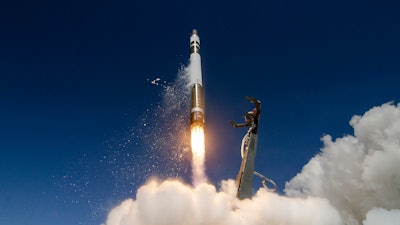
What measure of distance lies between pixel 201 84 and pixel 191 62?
2.30 meters

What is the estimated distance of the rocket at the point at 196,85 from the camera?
27234mm

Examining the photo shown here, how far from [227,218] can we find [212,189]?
2194mm

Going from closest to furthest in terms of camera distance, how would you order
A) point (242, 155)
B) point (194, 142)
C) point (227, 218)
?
point (227, 218) < point (194, 142) < point (242, 155)

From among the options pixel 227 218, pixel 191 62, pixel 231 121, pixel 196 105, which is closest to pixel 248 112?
pixel 231 121

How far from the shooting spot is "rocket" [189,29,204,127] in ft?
89.4

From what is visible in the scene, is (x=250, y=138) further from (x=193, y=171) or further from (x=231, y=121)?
(x=193, y=171)

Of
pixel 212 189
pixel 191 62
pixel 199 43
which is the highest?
pixel 199 43

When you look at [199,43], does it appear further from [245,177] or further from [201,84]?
[245,177]

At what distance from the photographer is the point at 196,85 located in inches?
1138

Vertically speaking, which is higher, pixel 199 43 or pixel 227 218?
pixel 199 43

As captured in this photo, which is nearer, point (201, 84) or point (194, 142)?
point (194, 142)

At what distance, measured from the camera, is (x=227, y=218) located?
25.1m

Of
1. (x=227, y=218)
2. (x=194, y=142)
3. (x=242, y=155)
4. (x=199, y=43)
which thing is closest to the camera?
(x=227, y=218)

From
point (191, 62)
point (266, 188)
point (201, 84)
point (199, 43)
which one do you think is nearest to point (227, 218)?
point (266, 188)
